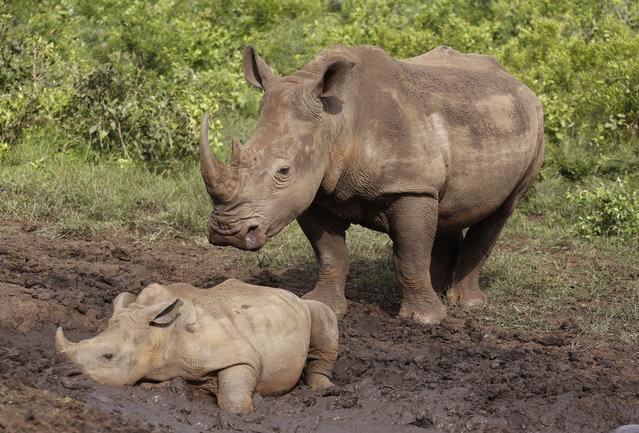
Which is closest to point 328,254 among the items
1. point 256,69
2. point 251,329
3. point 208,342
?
point 256,69

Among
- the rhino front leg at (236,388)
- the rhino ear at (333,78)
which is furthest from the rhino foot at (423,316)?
the rhino front leg at (236,388)

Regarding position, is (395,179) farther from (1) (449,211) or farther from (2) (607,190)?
(2) (607,190)

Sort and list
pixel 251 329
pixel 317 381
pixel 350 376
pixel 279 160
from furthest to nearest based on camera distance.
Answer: pixel 279 160 < pixel 350 376 < pixel 317 381 < pixel 251 329

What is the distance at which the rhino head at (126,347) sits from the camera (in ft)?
14.7

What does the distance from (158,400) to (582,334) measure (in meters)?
3.32

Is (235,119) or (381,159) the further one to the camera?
(235,119)

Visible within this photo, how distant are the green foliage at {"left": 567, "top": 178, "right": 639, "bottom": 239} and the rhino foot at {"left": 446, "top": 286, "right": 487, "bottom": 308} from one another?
1.94 metres

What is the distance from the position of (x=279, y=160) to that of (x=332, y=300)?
1.49 m

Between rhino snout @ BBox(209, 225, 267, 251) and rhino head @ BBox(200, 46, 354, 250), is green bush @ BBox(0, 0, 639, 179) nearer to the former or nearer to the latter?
rhino head @ BBox(200, 46, 354, 250)

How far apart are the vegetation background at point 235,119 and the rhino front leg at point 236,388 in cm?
281

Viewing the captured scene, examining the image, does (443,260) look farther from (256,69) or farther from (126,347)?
(126,347)

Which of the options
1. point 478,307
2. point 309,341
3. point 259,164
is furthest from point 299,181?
point 478,307

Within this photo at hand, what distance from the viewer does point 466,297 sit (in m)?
7.61

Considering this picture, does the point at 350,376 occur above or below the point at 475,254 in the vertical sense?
above
